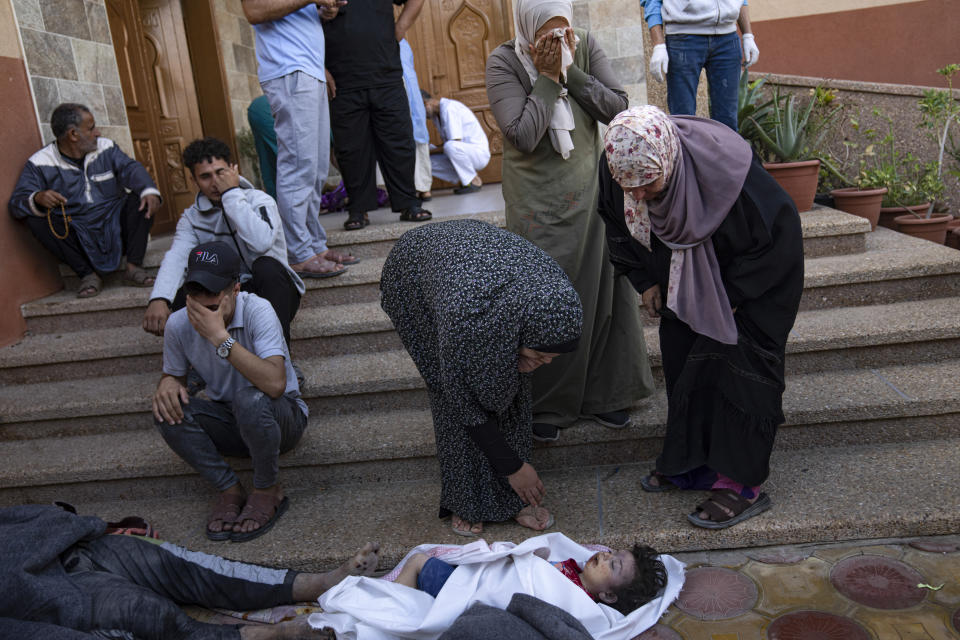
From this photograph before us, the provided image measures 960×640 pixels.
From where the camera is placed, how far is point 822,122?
525 cm

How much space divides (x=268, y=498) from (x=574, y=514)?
47.5 inches

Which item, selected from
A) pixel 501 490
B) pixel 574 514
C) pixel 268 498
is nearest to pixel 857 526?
pixel 574 514

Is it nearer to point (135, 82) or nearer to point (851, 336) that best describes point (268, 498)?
point (851, 336)

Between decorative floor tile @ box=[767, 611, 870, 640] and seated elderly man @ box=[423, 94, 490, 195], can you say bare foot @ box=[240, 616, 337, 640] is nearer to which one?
decorative floor tile @ box=[767, 611, 870, 640]

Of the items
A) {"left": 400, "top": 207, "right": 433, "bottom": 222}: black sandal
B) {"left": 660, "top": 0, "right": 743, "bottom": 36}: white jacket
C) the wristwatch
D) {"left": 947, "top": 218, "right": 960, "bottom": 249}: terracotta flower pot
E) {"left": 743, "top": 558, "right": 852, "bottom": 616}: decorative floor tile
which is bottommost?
{"left": 743, "top": 558, "right": 852, "bottom": 616}: decorative floor tile

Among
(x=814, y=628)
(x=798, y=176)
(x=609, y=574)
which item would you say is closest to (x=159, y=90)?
(x=798, y=176)

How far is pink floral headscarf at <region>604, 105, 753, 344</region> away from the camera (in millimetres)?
2121

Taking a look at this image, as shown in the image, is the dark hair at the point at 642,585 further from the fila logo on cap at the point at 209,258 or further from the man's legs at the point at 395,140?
the man's legs at the point at 395,140

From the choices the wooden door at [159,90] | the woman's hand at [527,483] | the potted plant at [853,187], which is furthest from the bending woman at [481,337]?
the wooden door at [159,90]

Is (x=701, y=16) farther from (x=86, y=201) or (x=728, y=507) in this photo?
(x=86, y=201)

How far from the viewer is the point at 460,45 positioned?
A: 21.9ft

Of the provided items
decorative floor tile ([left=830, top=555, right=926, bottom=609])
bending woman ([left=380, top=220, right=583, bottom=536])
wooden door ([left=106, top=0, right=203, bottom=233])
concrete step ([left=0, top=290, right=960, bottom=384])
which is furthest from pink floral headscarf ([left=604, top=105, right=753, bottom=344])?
wooden door ([left=106, top=0, right=203, bottom=233])

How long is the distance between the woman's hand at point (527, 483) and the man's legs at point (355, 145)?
8.79 feet

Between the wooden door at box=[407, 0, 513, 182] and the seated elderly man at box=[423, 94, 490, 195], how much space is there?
535 mm
